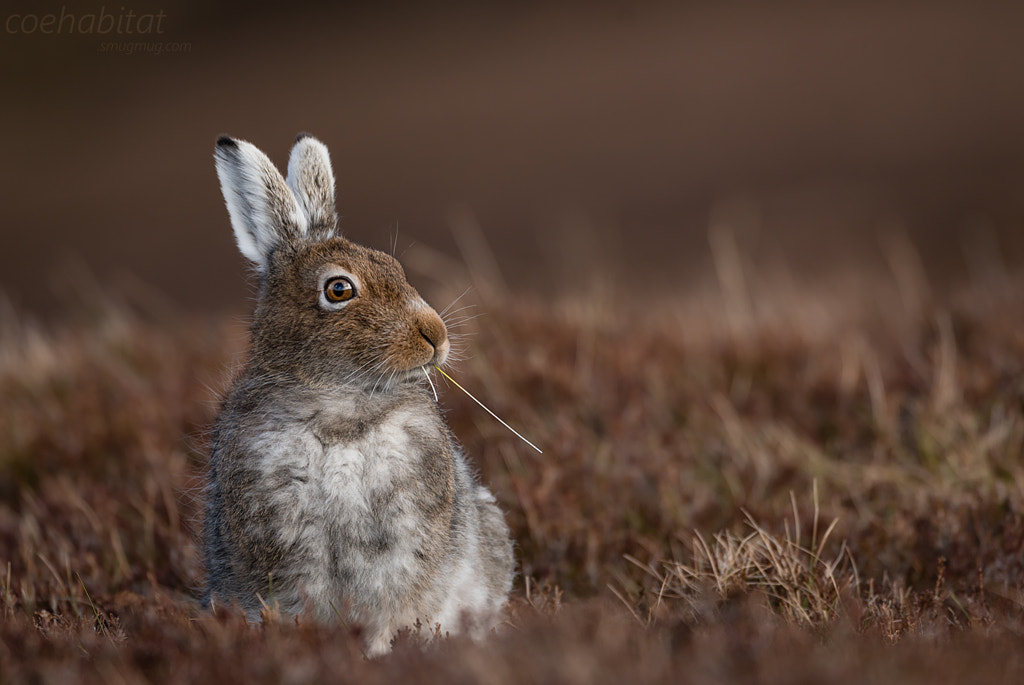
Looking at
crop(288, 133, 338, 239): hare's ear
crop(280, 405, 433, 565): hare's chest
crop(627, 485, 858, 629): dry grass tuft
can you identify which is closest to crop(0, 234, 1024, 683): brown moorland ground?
crop(627, 485, 858, 629): dry grass tuft

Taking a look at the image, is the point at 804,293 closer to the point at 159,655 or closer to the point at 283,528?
the point at 283,528

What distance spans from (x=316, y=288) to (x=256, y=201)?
689mm

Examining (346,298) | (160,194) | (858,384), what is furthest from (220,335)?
(160,194)

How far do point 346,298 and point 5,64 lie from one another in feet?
111

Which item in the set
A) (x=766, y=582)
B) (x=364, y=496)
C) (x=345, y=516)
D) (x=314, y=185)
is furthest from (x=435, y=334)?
(x=766, y=582)

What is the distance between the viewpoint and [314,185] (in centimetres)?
509

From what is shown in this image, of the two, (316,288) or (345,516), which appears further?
(316,288)

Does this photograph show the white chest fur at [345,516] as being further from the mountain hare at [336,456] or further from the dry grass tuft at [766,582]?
the dry grass tuft at [766,582]

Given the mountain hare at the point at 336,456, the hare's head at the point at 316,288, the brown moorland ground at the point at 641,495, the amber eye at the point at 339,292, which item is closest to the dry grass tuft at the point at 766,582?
the brown moorland ground at the point at 641,495

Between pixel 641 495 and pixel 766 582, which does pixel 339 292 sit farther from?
pixel 641 495

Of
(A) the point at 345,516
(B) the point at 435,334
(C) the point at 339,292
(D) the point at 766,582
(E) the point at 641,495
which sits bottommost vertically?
(E) the point at 641,495

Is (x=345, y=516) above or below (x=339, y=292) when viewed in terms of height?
below

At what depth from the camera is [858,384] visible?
25.8ft

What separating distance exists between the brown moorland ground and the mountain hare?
0.28m
